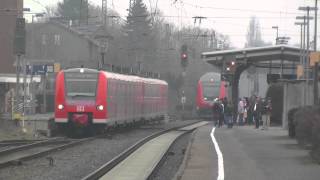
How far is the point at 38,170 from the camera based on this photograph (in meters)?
16.0

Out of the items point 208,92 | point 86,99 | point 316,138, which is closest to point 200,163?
point 316,138

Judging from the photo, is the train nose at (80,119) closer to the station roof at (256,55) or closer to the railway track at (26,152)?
the railway track at (26,152)

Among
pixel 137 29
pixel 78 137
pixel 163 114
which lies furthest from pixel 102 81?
pixel 137 29

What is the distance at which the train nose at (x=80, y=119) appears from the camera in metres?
29.2

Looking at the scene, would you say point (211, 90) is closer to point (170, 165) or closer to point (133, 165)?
point (170, 165)

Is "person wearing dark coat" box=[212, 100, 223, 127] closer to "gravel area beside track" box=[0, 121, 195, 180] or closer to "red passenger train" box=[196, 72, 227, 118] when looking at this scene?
"gravel area beside track" box=[0, 121, 195, 180]

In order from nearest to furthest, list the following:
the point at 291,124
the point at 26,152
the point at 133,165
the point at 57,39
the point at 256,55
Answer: the point at 133,165 → the point at 26,152 → the point at 291,124 → the point at 256,55 → the point at 57,39

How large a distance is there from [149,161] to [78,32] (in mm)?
79130

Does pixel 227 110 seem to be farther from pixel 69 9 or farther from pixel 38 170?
pixel 69 9

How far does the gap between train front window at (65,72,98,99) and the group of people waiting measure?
8368mm

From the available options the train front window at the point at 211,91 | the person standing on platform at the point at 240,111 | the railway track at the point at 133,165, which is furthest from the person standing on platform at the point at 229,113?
the train front window at the point at 211,91

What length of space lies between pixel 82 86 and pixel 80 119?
4.94 feet

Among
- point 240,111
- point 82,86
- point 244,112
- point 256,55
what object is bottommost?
point 244,112

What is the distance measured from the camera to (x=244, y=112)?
3997 cm
